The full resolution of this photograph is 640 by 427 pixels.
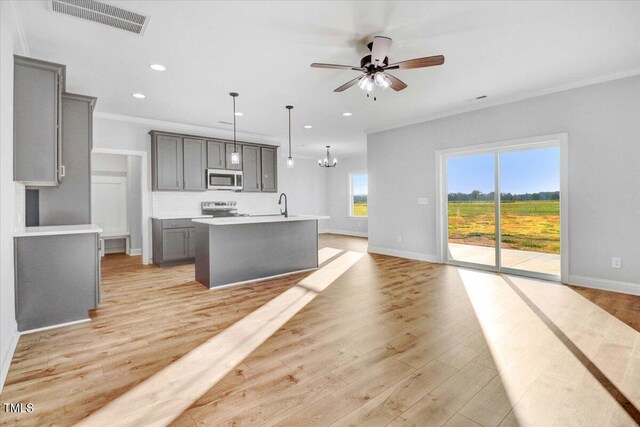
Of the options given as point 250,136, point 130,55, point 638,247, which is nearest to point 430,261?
point 638,247

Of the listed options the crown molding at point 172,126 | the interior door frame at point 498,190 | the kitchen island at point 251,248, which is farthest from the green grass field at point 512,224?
the crown molding at point 172,126

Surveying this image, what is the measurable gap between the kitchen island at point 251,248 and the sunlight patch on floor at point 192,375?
1.10m

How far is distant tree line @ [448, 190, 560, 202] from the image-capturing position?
458 cm

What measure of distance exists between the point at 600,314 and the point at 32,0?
5953 mm

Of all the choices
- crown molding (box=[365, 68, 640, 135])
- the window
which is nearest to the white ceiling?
crown molding (box=[365, 68, 640, 135])

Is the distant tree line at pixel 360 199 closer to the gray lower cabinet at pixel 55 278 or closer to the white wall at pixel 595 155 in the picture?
the white wall at pixel 595 155

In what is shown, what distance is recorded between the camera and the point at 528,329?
2816 millimetres

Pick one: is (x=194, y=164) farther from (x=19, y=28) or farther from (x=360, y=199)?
(x=360, y=199)

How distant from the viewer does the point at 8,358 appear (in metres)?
2.28

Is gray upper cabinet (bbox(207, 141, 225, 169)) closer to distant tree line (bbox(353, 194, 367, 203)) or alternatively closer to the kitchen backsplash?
the kitchen backsplash

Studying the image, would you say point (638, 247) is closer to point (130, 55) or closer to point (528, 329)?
point (528, 329)

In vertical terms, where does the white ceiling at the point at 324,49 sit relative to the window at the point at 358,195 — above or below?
above

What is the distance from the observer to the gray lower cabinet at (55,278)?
2.79 m

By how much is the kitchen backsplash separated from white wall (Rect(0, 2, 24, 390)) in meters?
3.52
